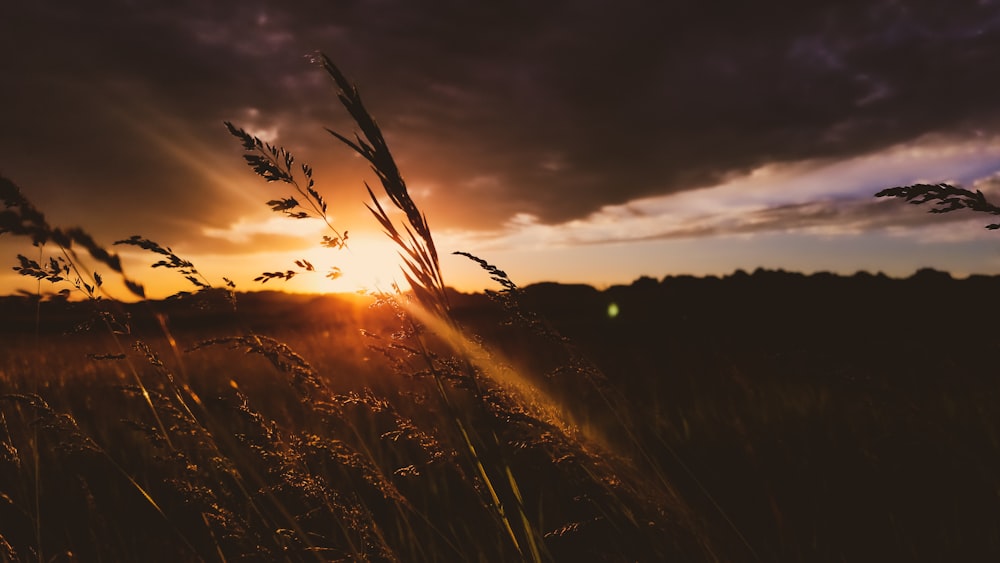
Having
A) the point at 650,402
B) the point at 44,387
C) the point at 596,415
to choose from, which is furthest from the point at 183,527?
the point at 44,387

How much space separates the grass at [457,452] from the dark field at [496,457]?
0.05 ft

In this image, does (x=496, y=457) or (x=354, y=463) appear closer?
(x=496, y=457)

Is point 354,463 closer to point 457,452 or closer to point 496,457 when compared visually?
point 457,452

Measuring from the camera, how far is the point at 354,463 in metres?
1.62

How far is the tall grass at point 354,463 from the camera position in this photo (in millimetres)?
1287

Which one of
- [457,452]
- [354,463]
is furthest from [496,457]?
[354,463]

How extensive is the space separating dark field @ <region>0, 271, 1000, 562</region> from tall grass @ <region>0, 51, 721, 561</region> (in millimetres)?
14

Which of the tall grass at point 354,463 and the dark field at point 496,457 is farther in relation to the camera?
the dark field at point 496,457

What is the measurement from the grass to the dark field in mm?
16

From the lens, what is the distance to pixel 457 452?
1.49 m

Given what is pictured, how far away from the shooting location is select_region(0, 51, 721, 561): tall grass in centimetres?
129

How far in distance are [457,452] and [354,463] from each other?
0.35 m

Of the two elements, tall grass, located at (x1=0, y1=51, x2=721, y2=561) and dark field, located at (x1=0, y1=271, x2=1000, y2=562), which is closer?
tall grass, located at (x1=0, y1=51, x2=721, y2=561)

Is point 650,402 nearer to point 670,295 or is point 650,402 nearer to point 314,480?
point 314,480
